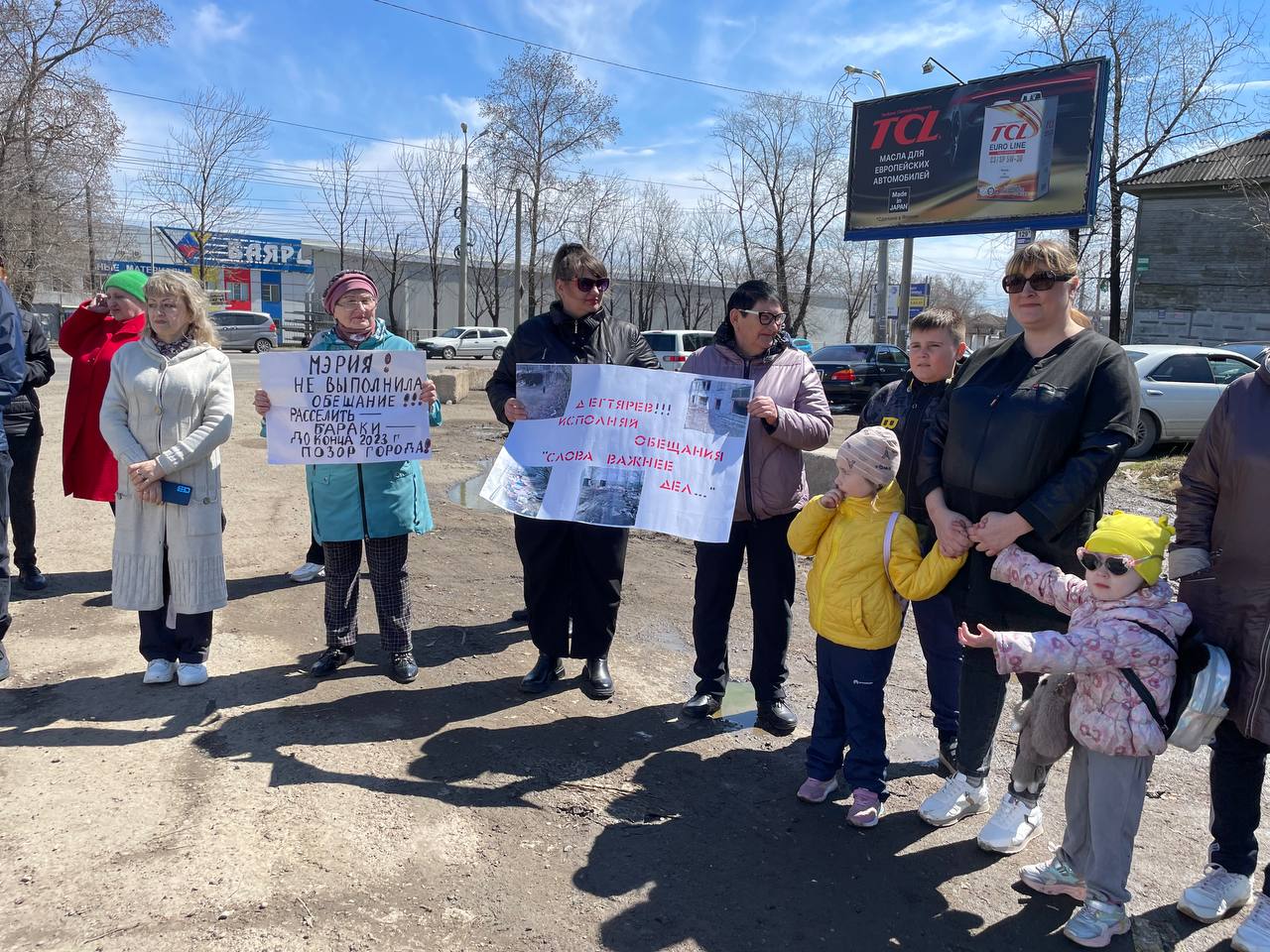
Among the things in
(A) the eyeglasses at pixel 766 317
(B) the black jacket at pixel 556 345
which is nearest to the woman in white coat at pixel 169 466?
(B) the black jacket at pixel 556 345

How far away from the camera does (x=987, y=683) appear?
3.04 metres

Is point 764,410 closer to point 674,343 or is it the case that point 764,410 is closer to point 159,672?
point 159,672

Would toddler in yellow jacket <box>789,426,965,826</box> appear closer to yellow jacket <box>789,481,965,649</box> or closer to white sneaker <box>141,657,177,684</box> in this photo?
yellow jacket <box>789,481,965,649</box>

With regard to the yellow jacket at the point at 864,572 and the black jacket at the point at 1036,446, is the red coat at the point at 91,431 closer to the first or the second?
the yellow jacket at the point at 864,572

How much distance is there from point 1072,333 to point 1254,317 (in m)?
30.4

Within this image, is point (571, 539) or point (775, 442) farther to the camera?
point (571, 539)

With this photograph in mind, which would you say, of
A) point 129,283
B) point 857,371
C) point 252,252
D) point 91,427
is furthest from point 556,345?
point 252,252

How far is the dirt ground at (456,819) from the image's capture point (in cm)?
252

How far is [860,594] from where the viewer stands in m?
3.12

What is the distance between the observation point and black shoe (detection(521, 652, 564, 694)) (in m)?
4.17

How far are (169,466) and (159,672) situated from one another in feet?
3.32

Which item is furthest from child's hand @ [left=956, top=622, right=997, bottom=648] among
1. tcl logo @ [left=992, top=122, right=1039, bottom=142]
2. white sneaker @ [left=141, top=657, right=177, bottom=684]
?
tcl logo @ [left=992, top=122, right=1039, bottom=142]

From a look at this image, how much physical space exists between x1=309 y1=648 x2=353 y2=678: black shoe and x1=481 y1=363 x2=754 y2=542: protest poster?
124 cm

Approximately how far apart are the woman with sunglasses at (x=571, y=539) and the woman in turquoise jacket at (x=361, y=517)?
54 cm
